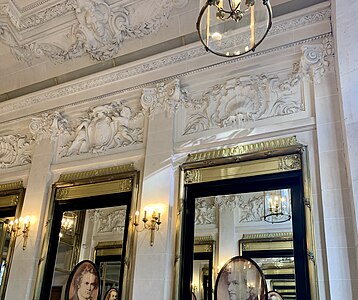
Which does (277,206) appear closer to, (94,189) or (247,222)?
(247,222)

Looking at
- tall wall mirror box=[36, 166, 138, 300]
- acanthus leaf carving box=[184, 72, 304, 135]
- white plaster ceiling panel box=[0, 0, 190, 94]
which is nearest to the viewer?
acanthus leaf carving box=[184, 72, 304, 135]

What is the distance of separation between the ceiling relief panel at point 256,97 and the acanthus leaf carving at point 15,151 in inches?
135

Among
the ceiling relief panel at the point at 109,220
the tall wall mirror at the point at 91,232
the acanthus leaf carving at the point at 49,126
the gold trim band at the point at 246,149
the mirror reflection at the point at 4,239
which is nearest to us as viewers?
the gold trim band at the point at 246,149

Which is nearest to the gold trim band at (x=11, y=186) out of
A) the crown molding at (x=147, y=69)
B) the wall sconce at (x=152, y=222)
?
the crown molding at (x=147, y=69)

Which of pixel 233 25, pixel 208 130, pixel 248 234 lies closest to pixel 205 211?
pixel 248 234

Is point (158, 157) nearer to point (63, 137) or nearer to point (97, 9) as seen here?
point (63, 137)

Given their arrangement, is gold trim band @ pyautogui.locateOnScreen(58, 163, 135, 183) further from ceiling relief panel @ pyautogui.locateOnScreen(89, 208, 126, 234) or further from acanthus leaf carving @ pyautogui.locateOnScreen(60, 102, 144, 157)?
ceiling relief panel @ pyautogui.locateOnScreen(89, 208, 126, 234)

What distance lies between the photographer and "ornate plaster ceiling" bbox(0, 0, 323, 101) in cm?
690

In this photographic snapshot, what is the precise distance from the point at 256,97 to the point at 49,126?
13.0ft

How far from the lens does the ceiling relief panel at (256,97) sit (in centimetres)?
559

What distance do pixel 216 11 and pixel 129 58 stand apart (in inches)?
151

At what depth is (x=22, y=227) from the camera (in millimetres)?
7086

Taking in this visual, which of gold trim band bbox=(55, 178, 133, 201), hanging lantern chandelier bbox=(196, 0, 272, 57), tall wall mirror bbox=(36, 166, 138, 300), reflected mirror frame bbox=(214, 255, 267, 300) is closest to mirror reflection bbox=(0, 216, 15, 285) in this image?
tall wall mirror bbox=(36, 166, 138, 300)

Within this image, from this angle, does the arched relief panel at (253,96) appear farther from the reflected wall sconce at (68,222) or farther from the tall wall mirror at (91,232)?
the reflected wall sconce at (68,222)
